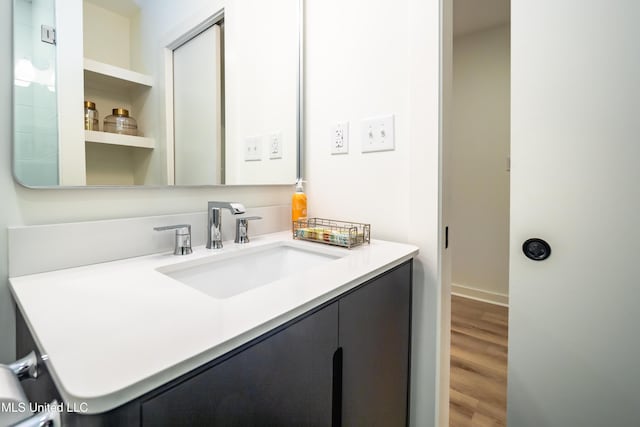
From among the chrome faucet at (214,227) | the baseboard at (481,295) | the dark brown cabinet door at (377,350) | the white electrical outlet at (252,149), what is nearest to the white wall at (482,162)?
the baseboard at (481,295)

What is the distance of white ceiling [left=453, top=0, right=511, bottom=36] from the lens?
2098 mm

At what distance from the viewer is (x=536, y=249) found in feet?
2.69

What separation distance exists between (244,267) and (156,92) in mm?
541

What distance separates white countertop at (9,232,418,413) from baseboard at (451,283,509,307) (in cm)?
237

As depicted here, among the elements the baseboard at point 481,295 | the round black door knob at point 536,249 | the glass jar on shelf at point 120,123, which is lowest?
the baseboard at point 481,295

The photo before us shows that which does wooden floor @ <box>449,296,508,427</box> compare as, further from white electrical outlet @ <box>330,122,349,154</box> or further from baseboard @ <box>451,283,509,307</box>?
white electrical outlet @ <box>330,122,349,154</box>

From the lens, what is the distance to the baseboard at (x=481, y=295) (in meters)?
2.53

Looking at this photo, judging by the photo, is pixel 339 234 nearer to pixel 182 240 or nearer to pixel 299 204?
pixel 299 204

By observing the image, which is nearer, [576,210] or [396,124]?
[576,210]

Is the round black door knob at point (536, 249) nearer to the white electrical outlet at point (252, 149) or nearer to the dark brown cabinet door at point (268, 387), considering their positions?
the dark brown cabinet door at point (268, 387)

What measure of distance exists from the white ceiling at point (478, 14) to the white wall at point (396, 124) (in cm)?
158

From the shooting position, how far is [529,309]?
845 mm

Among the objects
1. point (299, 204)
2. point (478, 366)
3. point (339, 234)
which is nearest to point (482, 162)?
point (478, 366)

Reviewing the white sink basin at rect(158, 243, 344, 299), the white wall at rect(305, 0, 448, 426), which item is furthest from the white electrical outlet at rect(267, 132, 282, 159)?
the white sink basin at rect(158, 243, 344, 299)
